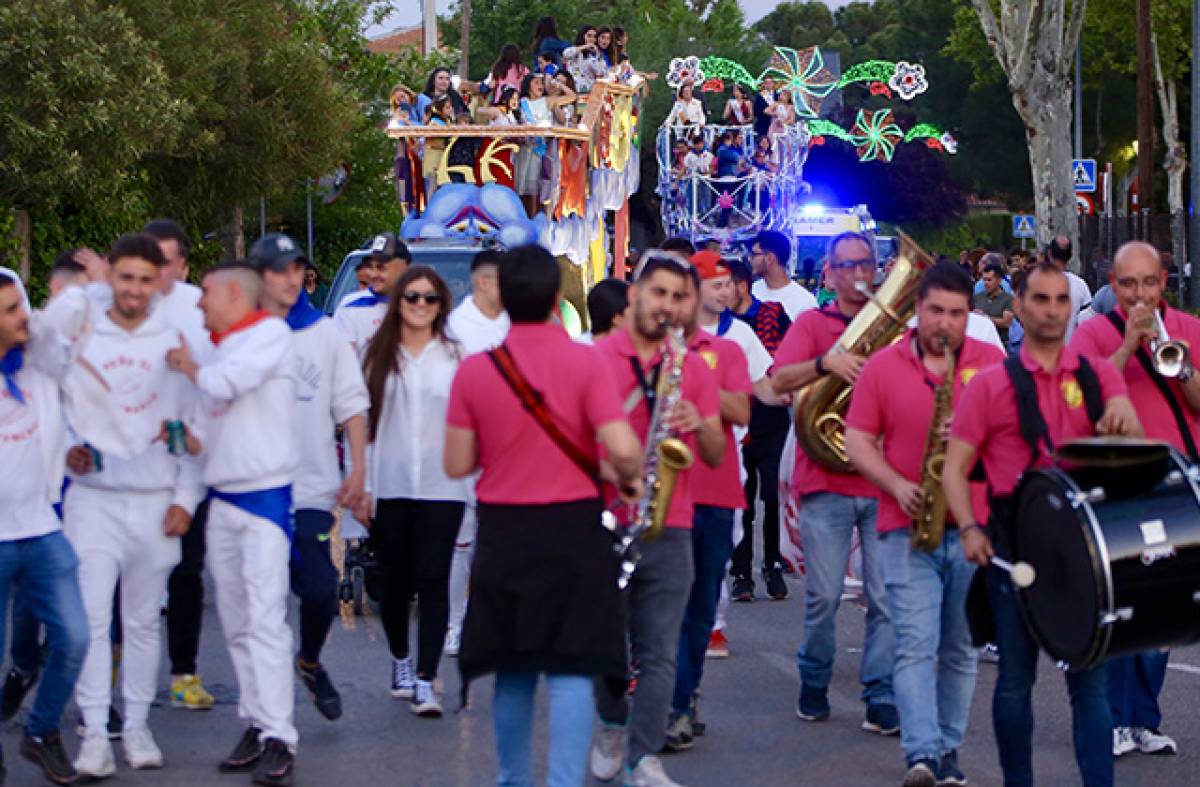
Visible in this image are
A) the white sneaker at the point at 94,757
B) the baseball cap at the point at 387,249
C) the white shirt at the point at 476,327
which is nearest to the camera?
the white sneaker at the point at 94,757

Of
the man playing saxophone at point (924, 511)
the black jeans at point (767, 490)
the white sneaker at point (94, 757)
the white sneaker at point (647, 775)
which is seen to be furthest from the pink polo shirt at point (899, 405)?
the black jeans at point (767, 490)

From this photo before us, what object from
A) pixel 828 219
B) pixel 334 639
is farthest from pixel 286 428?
pixel 828 219

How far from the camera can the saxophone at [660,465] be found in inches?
251

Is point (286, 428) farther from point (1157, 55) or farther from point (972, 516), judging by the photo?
point (1157, 55)

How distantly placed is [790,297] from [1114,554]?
553 centimetres

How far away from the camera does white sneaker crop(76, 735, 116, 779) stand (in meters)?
7.06

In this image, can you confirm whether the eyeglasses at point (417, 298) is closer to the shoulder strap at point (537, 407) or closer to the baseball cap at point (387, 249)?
the baseball cap at point (387, 249)

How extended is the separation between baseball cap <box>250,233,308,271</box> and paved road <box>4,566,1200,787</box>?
1.89 m

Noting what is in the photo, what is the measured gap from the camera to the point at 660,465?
6.48 metres

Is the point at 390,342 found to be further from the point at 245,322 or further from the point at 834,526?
the point at 834,526

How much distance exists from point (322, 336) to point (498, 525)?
7.89 feet

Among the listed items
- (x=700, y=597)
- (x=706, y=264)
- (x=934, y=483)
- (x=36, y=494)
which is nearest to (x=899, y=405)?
(x=934, y=483)

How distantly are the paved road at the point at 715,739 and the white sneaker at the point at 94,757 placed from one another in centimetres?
12

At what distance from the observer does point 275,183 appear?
28.8m
